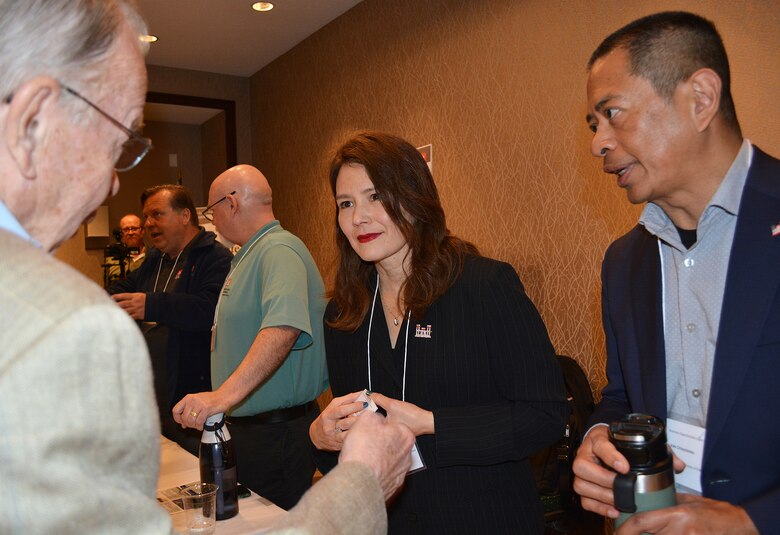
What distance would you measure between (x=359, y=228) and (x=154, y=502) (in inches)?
49.7

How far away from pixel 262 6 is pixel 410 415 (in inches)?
164

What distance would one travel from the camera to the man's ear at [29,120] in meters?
0.68

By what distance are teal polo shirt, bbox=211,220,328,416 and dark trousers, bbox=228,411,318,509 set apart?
88 mm

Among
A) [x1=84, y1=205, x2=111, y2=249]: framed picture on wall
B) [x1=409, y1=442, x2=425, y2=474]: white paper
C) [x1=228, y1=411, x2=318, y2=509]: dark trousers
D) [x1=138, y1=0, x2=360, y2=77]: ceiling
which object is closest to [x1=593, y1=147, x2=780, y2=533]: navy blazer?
[x1=409, y1=442, x2=425, y2=474]: white paper

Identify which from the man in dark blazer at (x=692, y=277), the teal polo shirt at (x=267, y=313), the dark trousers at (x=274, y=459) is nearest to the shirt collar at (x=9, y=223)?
the man in dark blazer at (x=692, y=277)

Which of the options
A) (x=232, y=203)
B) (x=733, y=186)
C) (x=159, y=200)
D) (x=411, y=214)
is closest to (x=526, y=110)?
(x=232, y=203)

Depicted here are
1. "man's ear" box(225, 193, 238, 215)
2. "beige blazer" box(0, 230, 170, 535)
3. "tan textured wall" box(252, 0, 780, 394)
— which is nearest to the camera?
"beige blazer" box(0, 230, 170, 535)

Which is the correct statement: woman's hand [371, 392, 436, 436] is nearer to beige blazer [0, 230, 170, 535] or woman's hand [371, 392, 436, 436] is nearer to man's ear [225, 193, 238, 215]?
beige blazer [0, 230, 170, 535]

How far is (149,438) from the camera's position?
610 millimetres

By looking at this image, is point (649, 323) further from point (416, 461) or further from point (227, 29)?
point (227, 29)

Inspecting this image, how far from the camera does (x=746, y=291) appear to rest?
1.20 meters

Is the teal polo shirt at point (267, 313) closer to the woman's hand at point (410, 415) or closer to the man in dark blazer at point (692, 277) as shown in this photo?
the woman's hand at point (410, 415)

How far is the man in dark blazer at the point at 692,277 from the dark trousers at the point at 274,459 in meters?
1.51

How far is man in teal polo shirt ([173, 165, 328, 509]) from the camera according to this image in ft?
8.20
